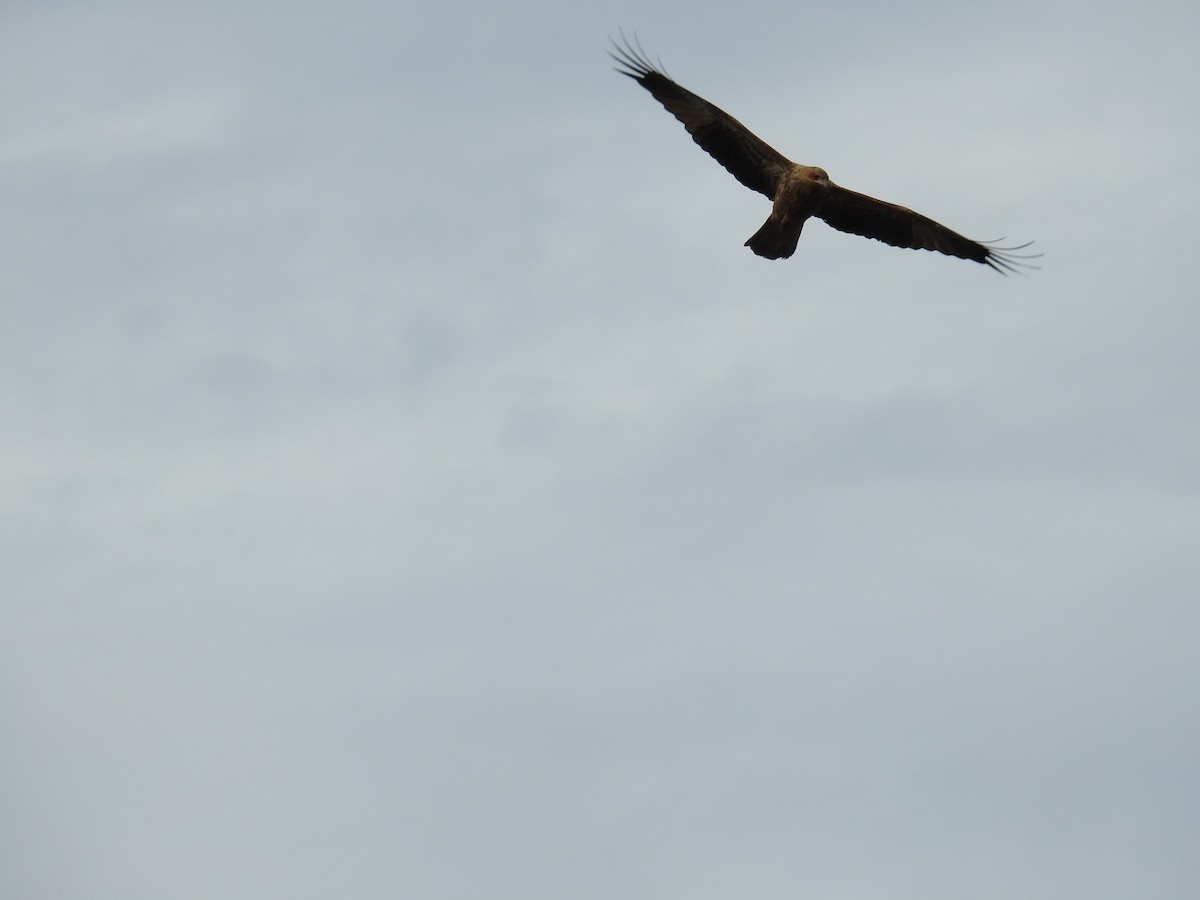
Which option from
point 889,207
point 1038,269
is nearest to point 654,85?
point 889,207

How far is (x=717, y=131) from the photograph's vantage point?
16.9 metres

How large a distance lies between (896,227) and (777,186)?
5.64 ft

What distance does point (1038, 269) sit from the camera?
57.4ft

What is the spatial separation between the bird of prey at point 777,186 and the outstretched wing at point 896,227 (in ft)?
0.04

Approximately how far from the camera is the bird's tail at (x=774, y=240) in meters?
16.4

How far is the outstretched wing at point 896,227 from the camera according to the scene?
57.1ft

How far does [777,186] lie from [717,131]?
864mm

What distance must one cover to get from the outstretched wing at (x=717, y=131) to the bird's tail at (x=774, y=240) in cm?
58

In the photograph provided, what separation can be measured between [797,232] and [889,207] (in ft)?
4.62

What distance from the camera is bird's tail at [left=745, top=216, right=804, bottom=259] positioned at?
16.4 m

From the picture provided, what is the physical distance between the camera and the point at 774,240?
16.5 m

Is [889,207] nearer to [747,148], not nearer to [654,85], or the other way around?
[747,148]

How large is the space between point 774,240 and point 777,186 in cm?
72

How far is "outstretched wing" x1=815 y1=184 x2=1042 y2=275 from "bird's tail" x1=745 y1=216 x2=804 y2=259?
937 millimetres
